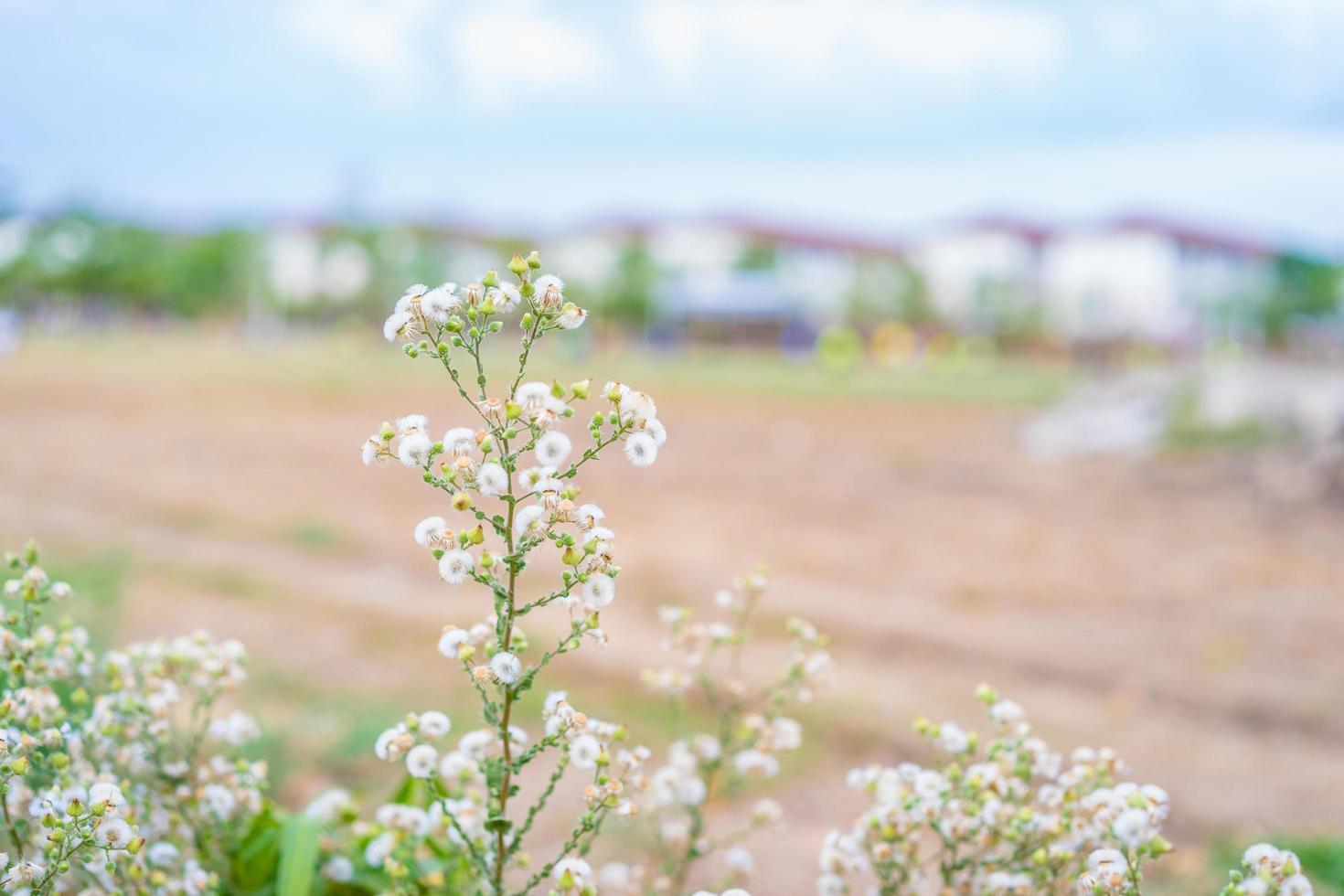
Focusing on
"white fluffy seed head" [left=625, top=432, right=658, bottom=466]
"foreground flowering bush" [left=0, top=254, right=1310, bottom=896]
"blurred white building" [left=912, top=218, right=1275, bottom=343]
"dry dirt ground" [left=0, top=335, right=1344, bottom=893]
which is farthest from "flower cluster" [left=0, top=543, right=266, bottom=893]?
"blurred white building" [left=912, top=218, right=1275, bottom=343]

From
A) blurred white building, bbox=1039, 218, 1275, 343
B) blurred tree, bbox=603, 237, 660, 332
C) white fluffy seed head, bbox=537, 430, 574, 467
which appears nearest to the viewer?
white fluffy seed head, bbox=537, 430, 574, 467

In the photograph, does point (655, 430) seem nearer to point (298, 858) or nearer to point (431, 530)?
point (431, 530)

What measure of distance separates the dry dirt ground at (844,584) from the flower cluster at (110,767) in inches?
87.2

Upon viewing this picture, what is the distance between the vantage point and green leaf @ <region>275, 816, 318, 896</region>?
88.1 inches

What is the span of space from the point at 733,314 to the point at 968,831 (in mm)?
71594

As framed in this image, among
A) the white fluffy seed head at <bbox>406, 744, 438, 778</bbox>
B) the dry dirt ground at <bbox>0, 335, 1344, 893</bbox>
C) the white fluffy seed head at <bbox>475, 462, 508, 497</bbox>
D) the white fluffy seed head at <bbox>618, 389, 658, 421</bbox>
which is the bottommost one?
the dry dirt ground at <bbox>0, 335, 1344, 893</bbox>

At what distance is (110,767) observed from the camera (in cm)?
246

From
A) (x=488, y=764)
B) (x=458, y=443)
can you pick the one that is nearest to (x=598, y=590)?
(x=458, y=443)

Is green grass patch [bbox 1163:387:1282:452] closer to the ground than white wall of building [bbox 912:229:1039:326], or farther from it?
closer to the ground

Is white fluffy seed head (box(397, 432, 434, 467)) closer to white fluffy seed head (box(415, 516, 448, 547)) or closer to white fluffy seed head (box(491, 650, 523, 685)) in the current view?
white fluffy seed head (box(415, 516, 448, 547))

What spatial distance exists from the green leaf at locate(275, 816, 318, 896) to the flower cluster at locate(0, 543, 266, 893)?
0.45 ft

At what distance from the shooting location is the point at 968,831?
2.31 m

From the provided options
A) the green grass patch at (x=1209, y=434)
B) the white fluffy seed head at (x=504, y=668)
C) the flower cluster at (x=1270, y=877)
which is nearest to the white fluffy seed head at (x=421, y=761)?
the white fluffy seed head at (x=504, y=668)

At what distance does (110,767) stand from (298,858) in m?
0.54
